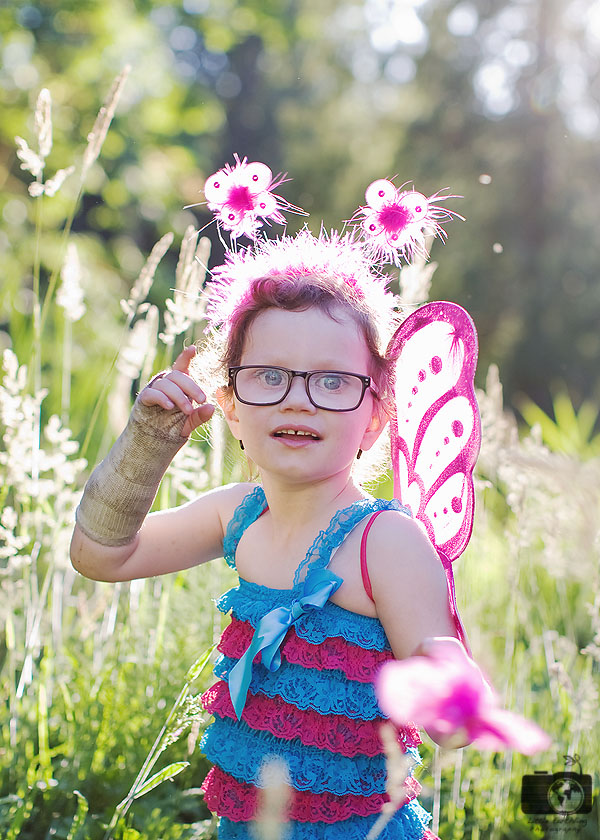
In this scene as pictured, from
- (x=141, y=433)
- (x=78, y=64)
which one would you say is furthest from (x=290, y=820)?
(x=78, y=64)

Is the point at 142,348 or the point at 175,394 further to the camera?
the point at 142,348

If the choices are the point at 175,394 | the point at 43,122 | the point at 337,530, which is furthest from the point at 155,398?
the point at 43,122

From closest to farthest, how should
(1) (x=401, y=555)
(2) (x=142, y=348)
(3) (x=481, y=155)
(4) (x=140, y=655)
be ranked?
1. (1) (x=401, y=555)
2. (2) (x=142, y=348)
3. (4) (x=140, y=655)
4. (3) (x=481, y=155)

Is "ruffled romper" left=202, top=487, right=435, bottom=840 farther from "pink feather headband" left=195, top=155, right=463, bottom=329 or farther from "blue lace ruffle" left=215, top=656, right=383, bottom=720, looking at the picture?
"pink feather headband" left=195, top=155, right=463, bottom=329

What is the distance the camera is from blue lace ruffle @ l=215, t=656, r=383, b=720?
4.14 ft

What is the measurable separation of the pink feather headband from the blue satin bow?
47cm

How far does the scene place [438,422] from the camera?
146 centimetres

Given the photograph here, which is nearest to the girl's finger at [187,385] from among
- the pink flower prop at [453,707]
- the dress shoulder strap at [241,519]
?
the dress shoulder strap at [241,519]

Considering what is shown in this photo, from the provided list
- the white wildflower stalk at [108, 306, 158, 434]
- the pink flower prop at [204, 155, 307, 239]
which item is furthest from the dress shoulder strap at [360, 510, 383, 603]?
the white wildflower stalk at [108, 306, 158, 434]

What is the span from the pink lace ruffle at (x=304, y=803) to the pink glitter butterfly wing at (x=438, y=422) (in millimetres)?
388

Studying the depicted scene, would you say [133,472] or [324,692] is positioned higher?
[133,472]

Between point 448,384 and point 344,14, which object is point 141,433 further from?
point 344,14

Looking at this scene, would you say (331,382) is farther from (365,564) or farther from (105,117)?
(105,117)

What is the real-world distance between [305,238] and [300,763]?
0.84 metres
